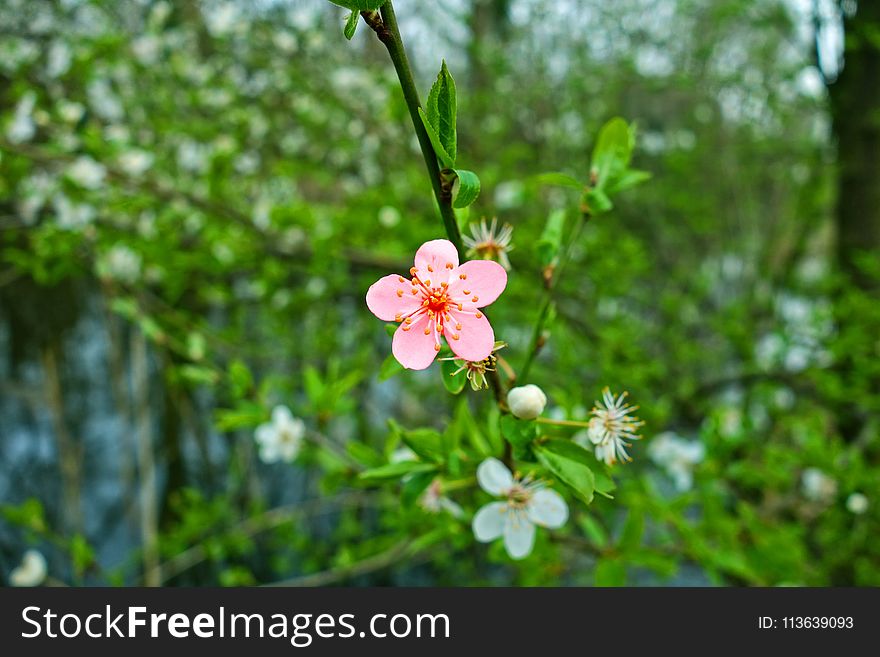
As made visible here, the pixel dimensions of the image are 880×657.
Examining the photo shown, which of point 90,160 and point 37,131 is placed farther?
point 37,131

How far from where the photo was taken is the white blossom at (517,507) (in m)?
0.93

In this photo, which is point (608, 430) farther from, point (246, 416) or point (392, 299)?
→ point (246, 416)

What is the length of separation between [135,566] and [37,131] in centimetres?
175

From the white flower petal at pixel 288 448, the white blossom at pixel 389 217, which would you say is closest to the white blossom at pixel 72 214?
the white blossom at pixel 389 217

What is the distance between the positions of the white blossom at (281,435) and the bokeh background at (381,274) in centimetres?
6

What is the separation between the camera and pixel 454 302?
2.33ft

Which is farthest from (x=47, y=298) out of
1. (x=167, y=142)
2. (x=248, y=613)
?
(x=248, y=613)

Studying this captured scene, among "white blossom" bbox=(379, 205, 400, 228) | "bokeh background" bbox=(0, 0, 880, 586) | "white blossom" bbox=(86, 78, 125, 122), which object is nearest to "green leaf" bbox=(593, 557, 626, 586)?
"bokeh background" bbox=(0, 0, 880, 586)

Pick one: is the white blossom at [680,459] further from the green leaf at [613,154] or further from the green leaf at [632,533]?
the green leaf at [613,154]

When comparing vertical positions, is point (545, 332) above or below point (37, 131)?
below

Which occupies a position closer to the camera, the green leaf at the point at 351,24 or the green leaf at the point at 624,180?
the green leaf at the point at 351,24

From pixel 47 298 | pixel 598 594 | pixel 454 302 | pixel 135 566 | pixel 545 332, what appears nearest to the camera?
pixel 454 302

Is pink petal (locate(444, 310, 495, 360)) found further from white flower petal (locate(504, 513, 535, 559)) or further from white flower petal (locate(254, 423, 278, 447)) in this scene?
white flower petal (locate(254, 423, 278, 447))

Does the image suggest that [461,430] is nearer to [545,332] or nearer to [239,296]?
[545,332]
